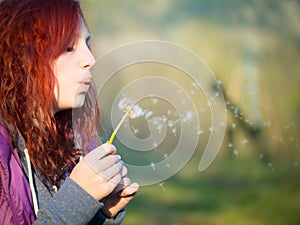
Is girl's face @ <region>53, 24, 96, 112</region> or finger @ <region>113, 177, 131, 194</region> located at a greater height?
girl's face @ <region>53, 24, 96, 112</region>

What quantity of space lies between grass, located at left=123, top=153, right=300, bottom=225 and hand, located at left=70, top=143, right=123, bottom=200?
2000mm

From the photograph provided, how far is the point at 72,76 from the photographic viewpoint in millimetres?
809

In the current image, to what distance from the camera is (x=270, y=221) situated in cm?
275

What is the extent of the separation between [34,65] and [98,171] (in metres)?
0.19

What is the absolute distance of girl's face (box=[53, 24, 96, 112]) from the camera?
2.66ft

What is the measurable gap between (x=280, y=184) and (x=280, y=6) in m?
0.90

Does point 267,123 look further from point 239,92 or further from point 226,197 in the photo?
point 226,197

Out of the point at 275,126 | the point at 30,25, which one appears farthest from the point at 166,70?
the point at 275,126

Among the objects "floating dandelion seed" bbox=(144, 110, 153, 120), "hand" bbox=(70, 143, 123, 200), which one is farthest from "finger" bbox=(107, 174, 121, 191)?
"floating dandelion seed" bbox=(144, 110, 153, 120)

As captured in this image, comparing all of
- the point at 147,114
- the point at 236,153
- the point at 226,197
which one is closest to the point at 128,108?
the point at 147,114

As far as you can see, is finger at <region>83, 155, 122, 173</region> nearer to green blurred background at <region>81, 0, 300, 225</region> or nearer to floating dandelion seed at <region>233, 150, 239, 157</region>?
green blurred background at <region>81, 0, 300, 225</region>

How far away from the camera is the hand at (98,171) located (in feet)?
2.41

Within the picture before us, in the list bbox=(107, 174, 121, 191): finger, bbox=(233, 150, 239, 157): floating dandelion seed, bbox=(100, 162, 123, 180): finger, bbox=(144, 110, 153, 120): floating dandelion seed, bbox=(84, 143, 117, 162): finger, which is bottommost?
bbox=(233, 150, 239, 157): floating dandelion seed

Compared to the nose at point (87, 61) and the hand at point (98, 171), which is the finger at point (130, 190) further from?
the nose at point (87, 61)
